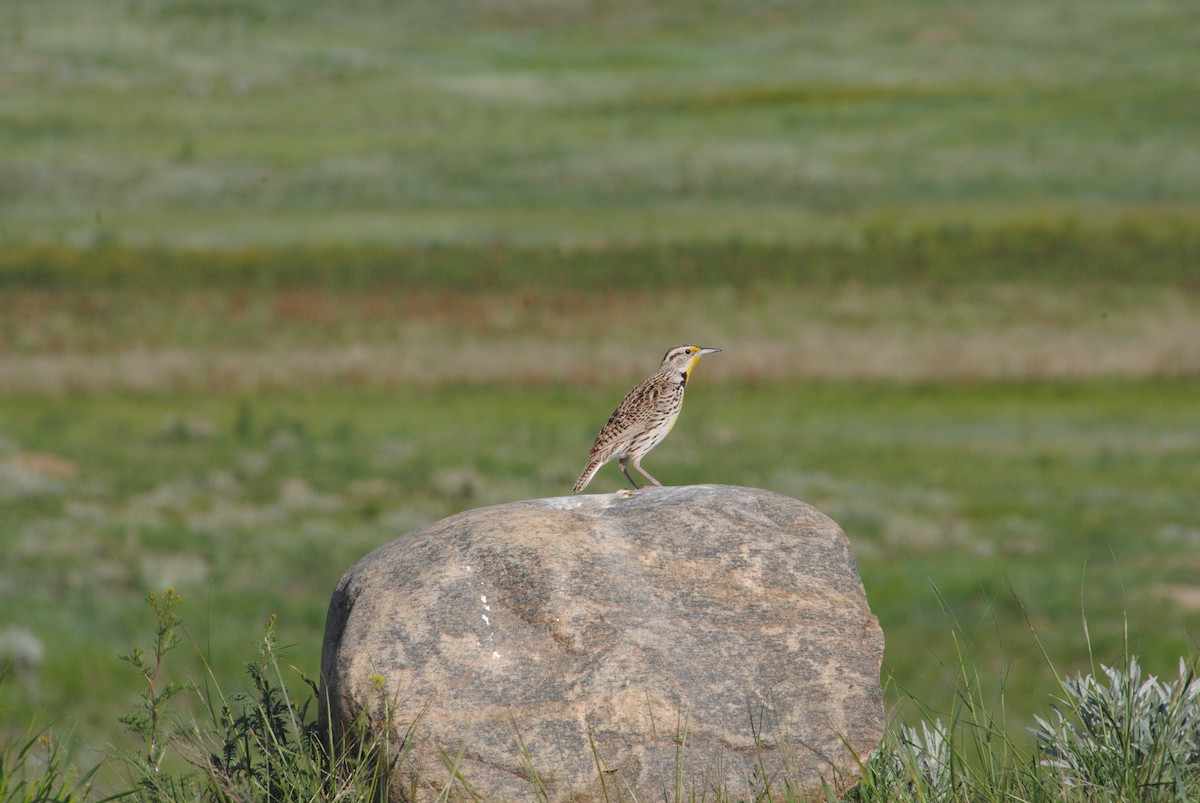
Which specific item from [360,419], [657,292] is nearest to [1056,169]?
[657,292]

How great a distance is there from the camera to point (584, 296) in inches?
1415

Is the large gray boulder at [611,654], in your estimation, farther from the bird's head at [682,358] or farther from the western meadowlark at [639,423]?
the bird's head at [682,358]

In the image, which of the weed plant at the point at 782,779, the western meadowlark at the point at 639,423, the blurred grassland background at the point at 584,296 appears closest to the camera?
the weed plant at the point at 782,779

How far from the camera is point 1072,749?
195 inches

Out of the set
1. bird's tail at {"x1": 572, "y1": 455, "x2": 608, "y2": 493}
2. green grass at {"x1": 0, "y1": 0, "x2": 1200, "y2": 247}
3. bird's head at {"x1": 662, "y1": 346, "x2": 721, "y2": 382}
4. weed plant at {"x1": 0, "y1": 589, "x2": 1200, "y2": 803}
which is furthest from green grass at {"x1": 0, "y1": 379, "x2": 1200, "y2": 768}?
green grass at {"x1": 0, "y1": 0, "x2": 1200, "y2": 247}

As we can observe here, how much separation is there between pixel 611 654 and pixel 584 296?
31126 millimetres

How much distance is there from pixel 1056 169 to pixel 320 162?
25071 millimetres

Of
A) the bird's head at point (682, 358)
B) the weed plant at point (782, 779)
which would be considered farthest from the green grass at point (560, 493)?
the weed plant at point (782, 779)

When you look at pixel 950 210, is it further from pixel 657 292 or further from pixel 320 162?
pixel 320 162

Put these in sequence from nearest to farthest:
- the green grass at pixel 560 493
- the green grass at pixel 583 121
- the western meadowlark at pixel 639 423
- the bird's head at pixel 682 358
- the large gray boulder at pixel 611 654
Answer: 1. the large gray boulder at pixel 611 654
2. the western meadowlark at pixel 639 423
3. the bird's head at pixel 682 358
4. the green grass at pixel 560 493
5. the green grass at pixel 583 121

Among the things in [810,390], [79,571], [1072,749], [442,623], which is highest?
[442,623]

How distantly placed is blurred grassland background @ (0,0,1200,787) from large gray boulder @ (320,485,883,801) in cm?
42

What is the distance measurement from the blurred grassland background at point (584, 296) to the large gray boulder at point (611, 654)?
0.42 metres

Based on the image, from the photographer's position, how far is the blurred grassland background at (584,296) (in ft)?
54.1
